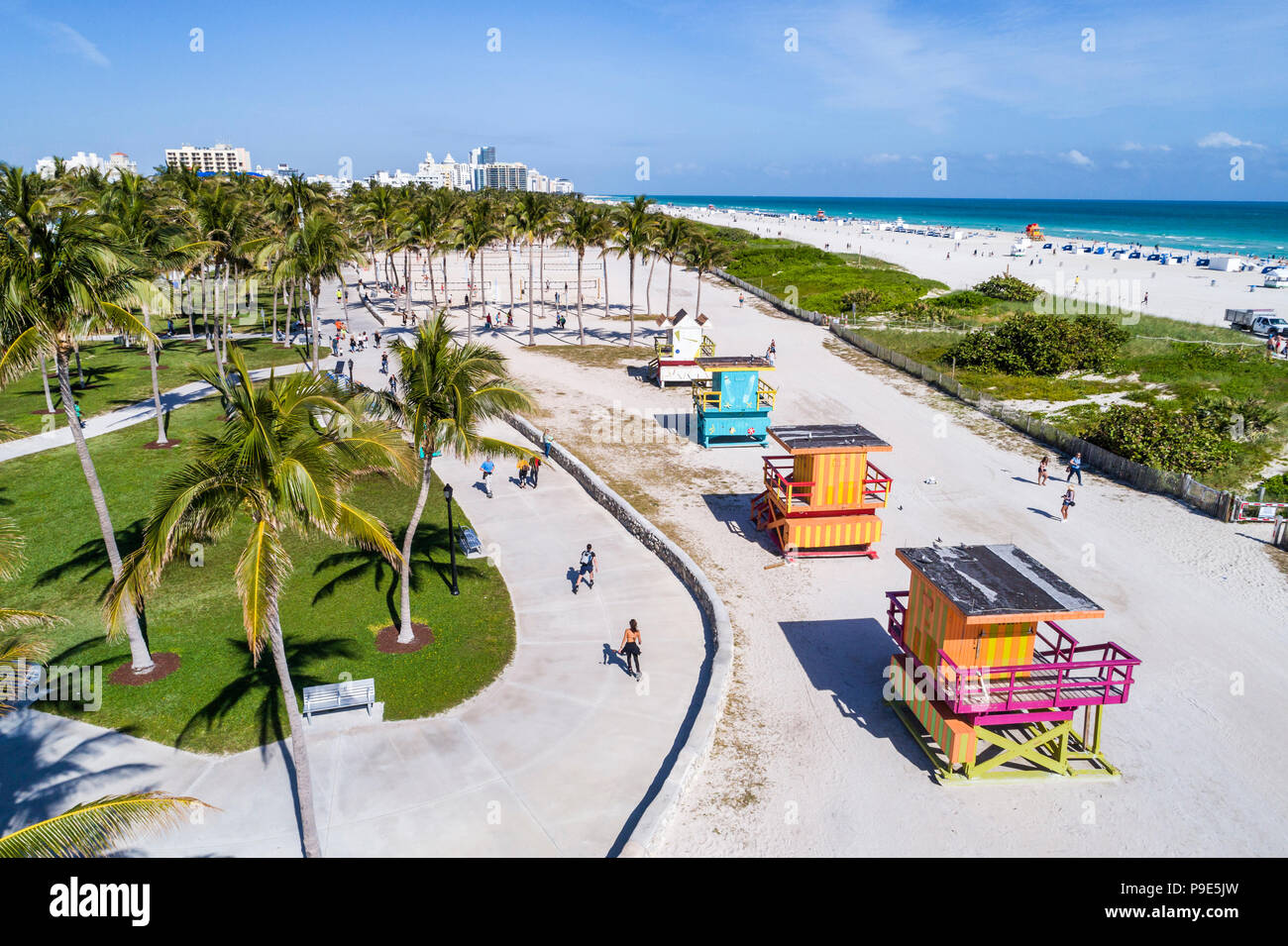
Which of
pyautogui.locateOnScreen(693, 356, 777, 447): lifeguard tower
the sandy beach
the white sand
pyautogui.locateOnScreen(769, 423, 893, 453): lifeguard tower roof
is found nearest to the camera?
the white sand

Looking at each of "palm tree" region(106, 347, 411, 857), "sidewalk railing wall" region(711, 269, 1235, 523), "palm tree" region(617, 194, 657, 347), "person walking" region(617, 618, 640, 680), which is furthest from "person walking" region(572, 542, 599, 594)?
"palm tree" region(617, 194, 657, 347)

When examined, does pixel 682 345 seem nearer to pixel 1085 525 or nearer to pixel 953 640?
pixel 1085 525

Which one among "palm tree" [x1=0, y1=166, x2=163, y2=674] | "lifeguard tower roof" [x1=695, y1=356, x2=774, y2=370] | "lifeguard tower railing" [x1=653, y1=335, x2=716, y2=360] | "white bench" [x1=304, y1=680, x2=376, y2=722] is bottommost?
"white bench" [x1=304, y1=680, x2=376, y2=722]

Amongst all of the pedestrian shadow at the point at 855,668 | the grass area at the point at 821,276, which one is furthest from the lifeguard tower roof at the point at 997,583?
the grass area at the point at 821,276

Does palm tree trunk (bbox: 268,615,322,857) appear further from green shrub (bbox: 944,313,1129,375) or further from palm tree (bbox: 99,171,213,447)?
green shrub (bbox: 944,313,1129,375)

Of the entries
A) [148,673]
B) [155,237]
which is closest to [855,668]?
[148,673]
